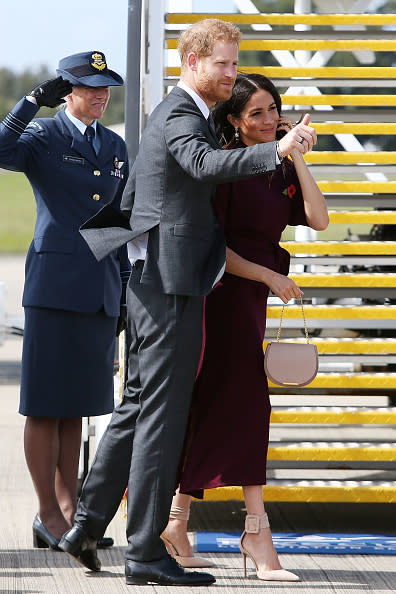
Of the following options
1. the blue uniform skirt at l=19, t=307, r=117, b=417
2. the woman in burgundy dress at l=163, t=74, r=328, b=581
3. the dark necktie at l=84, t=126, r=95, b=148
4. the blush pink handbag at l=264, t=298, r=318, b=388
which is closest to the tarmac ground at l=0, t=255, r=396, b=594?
the woman in burgundy dress at l=163, t=74, r=328, b=581

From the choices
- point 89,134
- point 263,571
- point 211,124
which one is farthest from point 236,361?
point 89,134

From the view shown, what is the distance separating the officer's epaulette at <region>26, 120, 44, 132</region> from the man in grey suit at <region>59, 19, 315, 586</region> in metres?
0.68

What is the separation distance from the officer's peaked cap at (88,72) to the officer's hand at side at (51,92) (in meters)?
0.04

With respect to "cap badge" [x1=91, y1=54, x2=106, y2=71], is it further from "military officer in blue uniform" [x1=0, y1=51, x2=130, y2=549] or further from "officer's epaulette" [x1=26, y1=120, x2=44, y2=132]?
"officer's epaulette" [x1=26, y1=120, x2=44, y2=132]

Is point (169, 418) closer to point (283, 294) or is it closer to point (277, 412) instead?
point (283, 294)

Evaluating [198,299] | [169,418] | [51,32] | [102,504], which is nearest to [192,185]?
[198,299]

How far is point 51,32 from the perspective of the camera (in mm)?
86562

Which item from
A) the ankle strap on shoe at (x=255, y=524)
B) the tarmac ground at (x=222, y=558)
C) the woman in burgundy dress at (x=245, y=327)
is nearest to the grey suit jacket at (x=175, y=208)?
the woman in burgundy dress at (x=245, y=327)

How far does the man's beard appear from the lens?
3719mm

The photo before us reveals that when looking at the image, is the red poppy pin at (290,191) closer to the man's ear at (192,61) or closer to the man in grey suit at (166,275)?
the man in grey suit at (166,275)

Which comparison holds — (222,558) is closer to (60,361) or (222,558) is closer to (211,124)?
(60,361)

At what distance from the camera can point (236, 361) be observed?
4016 mm

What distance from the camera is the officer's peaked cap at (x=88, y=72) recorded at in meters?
4.36

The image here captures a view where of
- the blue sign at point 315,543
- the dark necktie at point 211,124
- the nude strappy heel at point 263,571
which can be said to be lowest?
the blue sign at point 315,543
